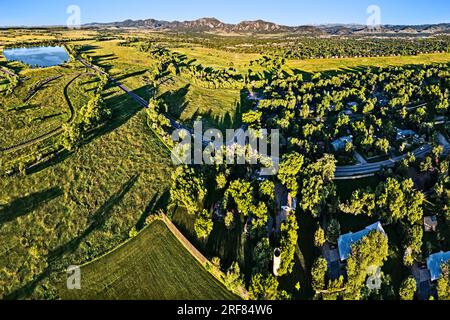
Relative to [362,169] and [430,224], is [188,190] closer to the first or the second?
[362,169]

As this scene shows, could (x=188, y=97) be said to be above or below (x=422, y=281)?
above

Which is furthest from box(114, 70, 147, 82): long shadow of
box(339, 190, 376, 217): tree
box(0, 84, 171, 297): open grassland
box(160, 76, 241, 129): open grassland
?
box(339, 190, 376, 217): tree

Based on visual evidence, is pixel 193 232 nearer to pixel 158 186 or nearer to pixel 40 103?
pixel 158 186

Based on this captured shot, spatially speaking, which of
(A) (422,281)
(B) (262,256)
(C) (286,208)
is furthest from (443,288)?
(C) (286,208)

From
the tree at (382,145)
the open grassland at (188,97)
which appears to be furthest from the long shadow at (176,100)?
the tree at (382,145)
